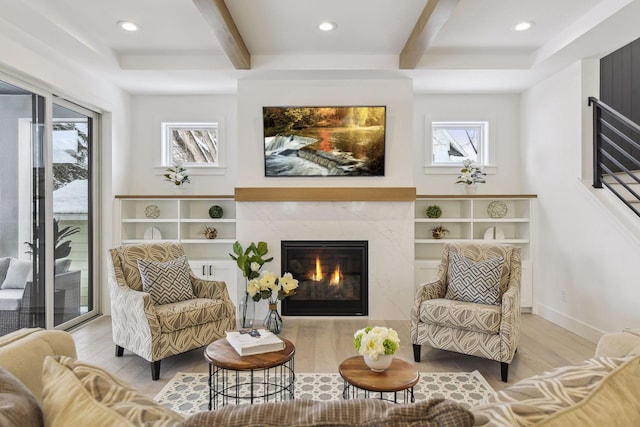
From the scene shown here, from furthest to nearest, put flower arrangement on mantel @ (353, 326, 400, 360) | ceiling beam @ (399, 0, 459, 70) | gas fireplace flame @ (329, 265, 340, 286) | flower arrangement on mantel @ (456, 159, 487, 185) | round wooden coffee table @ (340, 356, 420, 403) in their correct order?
flower arrangement on mantel @ (456, 159, 487, 185)
gas fireplace flame @ (329, 265, 340, 286)
ceiling beam @ (399, 0, 459, 70)
flower arrangement on mantel @ (353, 326, 400, 360)
round wooden coffee table @ (340, 356, 420, 403)

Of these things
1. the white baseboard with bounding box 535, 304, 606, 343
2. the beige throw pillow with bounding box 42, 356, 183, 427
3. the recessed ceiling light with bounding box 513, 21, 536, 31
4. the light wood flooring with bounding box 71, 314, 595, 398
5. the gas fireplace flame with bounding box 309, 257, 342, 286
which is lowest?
the light wood flooring with bounding box 71, 314, 595, 398

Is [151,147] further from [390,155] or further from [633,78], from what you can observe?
[633,78]

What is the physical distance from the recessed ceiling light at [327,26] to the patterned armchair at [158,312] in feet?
7.63

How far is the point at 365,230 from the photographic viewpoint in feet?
14.6

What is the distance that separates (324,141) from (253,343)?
2.70m

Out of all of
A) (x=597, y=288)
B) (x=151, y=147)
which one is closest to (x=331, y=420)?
(x=597, y=288)

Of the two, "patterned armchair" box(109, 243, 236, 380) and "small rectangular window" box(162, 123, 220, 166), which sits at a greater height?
"small rectangular window" box(162, 123, 220, 166)

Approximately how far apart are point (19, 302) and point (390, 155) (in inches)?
146

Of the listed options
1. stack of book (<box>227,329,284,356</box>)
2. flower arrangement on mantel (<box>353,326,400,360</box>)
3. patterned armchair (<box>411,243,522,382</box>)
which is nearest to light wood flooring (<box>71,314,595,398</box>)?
patterned armchair (<box>411,243,522,382</box>)

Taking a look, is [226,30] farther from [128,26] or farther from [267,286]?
[267,286]

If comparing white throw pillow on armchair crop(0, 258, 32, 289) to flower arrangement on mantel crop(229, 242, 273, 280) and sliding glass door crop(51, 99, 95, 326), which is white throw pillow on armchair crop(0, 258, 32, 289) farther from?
flower arrangement on mantel crop(229, 242, 273, 280)

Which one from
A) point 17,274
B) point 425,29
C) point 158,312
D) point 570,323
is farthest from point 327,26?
point 570,323

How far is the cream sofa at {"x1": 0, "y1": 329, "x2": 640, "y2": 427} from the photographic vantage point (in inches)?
24.7

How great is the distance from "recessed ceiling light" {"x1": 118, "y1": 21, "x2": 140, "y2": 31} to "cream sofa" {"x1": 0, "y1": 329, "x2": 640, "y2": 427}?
3.32 meters
